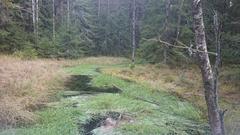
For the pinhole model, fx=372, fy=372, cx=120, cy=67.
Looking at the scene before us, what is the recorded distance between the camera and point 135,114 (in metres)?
11.6

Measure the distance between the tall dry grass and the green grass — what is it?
579mm

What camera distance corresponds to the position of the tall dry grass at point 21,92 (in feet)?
33.6

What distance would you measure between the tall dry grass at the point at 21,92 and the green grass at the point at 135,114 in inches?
22.8

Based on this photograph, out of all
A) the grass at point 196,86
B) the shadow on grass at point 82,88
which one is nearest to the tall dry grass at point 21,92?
the shadow on grass at point 82,88

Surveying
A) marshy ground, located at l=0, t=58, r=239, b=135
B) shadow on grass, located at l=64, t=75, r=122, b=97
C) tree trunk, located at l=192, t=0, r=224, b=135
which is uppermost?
tree trunk, located at l=192, t=0, r=224, b=135

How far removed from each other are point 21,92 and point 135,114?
462cm

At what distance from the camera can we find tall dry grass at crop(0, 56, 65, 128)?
10.2 metres

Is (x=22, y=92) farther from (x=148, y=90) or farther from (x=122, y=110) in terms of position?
(x=148, y=90)

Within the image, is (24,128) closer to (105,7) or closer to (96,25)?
(96,25)

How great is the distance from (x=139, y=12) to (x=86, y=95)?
39282 mm

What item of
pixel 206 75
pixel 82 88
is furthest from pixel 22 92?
pixel 206 75

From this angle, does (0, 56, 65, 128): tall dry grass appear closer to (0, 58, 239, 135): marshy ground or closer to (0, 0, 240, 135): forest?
(0, 0, 240, 135): forest

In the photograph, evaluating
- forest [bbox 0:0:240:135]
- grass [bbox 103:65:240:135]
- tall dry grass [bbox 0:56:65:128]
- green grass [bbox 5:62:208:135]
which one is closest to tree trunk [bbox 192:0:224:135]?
forest [bbox 0:0:240:135]

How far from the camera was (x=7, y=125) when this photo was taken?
31.8 ft
